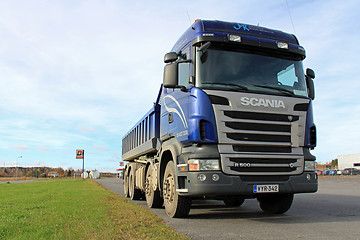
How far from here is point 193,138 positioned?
5645 mm

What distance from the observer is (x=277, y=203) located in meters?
7.32

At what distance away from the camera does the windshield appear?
19.5ft

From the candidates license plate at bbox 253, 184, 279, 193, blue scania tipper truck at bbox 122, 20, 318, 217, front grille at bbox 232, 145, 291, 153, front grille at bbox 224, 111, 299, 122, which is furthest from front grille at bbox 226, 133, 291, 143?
license plate at bbox 253, 184, 279, 193

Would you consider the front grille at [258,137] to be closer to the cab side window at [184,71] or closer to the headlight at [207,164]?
the headlight at [207,164]

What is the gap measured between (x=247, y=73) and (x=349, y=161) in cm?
8184

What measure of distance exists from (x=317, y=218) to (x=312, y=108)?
2189 mm

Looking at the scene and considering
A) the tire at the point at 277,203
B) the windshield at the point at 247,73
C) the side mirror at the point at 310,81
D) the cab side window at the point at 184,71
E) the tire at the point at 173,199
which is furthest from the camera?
the tire at the point at 277,203

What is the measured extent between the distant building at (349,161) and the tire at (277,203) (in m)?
77.0

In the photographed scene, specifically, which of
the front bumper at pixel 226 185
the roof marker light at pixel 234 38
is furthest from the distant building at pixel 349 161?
the roof marker light at pixel 234 38

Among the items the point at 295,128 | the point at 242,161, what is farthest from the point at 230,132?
the point at 295,128

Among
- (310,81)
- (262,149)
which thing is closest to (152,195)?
(262,149)

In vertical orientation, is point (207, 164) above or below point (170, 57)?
below

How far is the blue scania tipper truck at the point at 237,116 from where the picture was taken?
5.58 metres

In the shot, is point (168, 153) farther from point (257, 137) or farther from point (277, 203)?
Result: point (277, 203)
